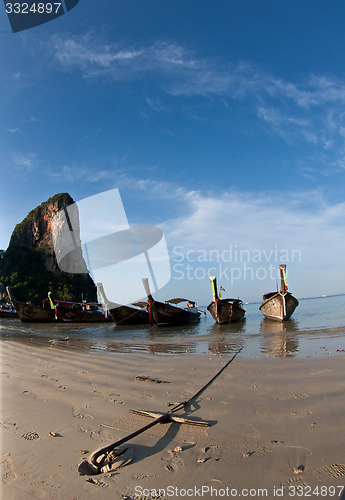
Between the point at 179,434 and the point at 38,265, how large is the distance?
3162 inches

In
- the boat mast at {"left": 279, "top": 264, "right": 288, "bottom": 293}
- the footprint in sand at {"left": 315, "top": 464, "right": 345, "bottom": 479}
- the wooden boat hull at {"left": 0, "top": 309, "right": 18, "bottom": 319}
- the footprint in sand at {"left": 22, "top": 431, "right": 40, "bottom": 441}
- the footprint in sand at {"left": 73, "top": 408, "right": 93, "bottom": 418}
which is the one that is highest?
the boat mast at {"left": 279, "top": 264, "right": 288, "bottom": 293}

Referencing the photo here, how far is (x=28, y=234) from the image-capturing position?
82.1 metres

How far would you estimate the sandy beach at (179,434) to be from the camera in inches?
87.7

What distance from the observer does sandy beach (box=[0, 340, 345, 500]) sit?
223cm

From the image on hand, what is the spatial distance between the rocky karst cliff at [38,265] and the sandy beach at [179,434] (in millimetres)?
67960

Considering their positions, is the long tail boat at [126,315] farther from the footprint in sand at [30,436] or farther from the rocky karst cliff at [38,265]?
the rocky karst cliff at [38,265]

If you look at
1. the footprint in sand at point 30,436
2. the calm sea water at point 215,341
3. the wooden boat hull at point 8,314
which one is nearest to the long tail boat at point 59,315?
the calm sea water at point 215,341

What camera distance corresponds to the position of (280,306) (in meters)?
22.8

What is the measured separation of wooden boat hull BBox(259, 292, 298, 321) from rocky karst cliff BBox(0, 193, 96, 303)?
2267 inches

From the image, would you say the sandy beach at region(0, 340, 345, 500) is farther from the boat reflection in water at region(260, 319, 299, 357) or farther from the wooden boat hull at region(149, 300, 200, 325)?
the wooden boat hull at region(149, 300, 200, 325)

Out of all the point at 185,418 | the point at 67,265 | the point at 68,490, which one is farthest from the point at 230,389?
the point at 67,265

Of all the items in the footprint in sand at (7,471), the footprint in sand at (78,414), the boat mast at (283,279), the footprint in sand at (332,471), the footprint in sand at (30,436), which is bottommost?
the footprint in sand at (78,414)

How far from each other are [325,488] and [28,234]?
91.5 metres

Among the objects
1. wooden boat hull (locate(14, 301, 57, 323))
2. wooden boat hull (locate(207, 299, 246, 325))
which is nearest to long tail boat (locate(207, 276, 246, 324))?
wooden boat hull (locate(207, 299, 246, 325))
